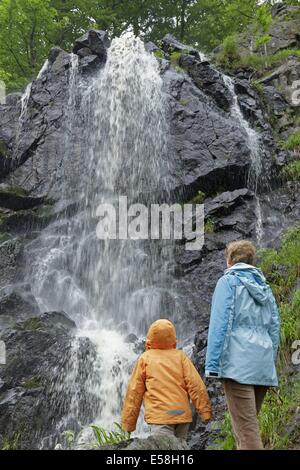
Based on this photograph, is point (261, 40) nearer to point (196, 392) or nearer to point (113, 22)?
point (113, 22)

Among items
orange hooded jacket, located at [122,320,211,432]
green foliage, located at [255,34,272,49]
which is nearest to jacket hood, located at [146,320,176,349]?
orange hooded jacket, located at [122,320,211,432]

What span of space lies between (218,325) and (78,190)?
1018 centimetres

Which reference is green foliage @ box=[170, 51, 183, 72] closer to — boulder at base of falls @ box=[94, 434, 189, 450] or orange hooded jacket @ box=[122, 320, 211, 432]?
orange hooded jacket @ box=[122, 320, 211, 432]

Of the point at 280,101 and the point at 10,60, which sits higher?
the point at 10,60

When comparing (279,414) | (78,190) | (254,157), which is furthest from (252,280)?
(254,157)

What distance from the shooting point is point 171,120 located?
49.0 ft

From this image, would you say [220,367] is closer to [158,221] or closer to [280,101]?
[158,221]

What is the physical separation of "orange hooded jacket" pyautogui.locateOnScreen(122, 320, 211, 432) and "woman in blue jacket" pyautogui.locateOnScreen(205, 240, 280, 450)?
710mm

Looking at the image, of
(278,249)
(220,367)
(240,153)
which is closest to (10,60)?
(240,153)

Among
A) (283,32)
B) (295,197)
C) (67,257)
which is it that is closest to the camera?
(67,257)

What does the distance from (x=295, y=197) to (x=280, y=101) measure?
4672 millimetres

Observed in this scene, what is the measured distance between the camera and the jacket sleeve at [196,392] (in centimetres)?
491

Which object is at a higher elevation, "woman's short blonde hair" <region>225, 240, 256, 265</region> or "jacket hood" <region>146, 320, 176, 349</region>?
"woman's short blonde hair" <region>225, 240, 256, 265</region>

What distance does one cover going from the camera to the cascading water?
367 inches
